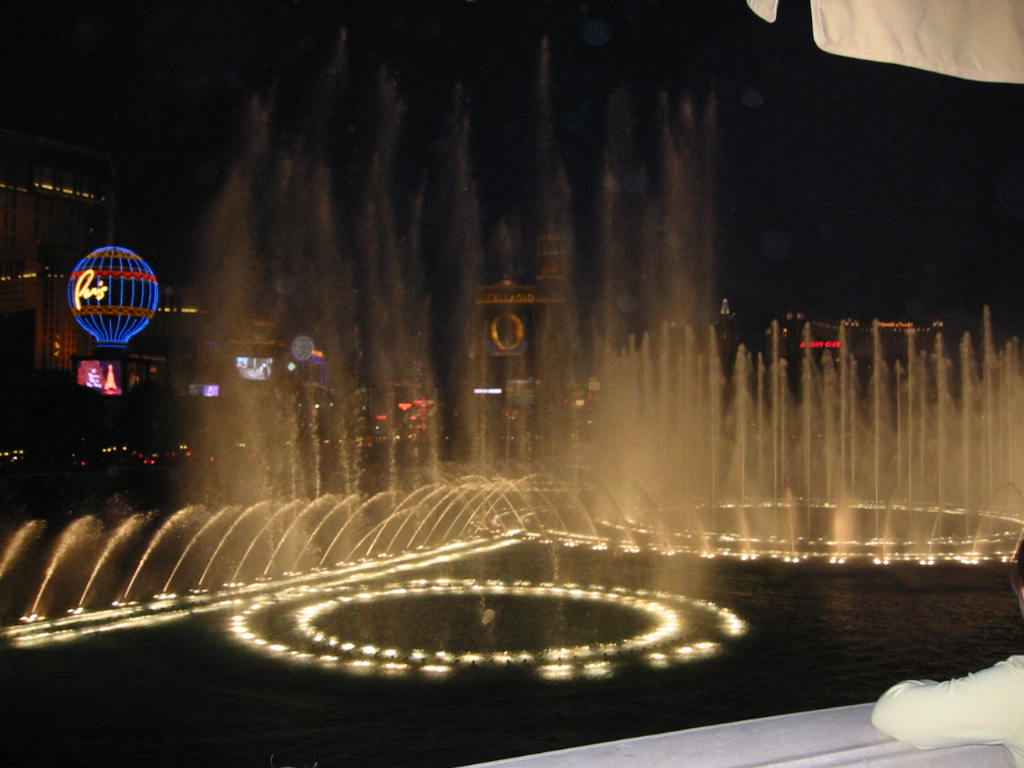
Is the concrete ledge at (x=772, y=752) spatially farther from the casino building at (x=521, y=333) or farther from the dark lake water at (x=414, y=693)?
the casino building at (x=521, y=333)

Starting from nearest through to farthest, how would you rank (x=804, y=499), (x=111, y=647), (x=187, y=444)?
1. (x=111, y=647)
2. (x=804, y=499)
3. (x=187, y=444)

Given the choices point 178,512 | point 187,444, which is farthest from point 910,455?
point 187,444

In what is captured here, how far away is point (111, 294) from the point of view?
4816 cm

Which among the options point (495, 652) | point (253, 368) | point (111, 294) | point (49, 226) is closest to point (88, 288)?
point (111, 294)

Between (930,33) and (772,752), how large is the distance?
239 centimetres

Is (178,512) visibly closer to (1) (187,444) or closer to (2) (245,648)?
(2) (245,648)

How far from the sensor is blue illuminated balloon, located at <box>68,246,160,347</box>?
48.2 meters

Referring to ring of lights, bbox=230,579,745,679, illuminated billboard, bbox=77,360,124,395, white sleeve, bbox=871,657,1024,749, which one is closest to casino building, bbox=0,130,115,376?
illuminated billboard, bbox=77,360,124,395

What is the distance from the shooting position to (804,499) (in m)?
27.7

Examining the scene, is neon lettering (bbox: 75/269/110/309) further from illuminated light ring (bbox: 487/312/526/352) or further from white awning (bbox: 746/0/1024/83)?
illuminated light ring (bbox: 487/312/526/352)

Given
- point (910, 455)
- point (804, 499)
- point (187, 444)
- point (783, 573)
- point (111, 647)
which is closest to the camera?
point (111, 647)

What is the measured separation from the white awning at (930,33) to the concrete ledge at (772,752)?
210 centimetres

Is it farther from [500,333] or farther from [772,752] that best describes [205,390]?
[772,752]

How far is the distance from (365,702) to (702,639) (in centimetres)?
344
